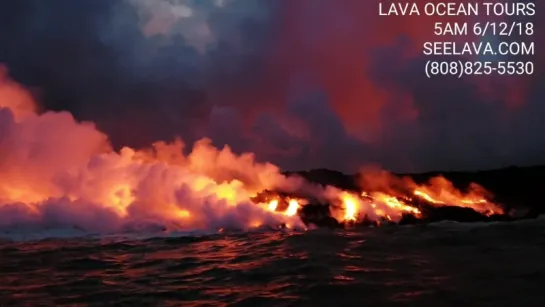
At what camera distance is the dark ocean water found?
20.8 meters

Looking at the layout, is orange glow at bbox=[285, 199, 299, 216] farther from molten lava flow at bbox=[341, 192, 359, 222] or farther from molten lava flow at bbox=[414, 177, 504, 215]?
molten lava flow at bbox=[414, 177, 504, 215]

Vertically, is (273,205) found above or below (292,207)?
above

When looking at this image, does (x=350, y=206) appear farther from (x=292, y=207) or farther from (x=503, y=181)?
(x=503, y=181)

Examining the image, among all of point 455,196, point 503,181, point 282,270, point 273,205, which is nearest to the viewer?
point 282,270

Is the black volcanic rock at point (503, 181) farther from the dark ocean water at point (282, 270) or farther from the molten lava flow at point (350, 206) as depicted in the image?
the dark ocean water at point (282, 270)

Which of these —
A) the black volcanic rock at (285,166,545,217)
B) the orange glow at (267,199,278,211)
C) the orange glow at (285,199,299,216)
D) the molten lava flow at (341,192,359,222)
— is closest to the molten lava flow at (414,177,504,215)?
the black volcanic rock at (285,166,545,217)

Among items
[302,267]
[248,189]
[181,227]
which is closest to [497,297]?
[302,267]

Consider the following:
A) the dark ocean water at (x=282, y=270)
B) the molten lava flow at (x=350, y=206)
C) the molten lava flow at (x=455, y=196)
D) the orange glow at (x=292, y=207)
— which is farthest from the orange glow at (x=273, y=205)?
the molten lava flow at (x=455, y=196)

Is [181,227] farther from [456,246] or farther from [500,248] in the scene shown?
[500,248]

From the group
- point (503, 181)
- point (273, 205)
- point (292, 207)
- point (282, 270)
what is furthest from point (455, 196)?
point (282, 270)

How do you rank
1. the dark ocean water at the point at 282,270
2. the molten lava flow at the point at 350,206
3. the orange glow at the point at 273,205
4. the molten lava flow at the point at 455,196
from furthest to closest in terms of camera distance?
1. the molten lava flow at the point at 455,196
2. the molten lava flow at the point at 350,206
3. the orange glow at the point at 273,205
4. the dark ocean water at the point at 282,270

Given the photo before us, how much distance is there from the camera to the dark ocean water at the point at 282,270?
819 inches

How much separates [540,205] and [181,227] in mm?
37596

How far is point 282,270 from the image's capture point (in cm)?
2616
